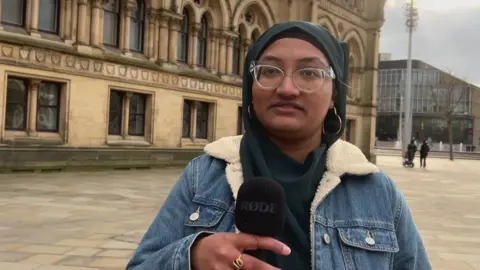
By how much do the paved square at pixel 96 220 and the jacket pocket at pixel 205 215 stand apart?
157 inches

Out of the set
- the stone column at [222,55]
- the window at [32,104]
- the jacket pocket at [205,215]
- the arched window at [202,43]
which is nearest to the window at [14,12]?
the window at [32,104]

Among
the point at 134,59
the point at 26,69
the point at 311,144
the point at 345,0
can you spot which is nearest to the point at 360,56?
the point at 345,0

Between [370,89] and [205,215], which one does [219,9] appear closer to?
[370,89]

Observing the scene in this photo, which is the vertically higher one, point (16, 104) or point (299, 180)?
point (16, 104)

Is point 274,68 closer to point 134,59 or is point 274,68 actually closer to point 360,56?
point 134,59

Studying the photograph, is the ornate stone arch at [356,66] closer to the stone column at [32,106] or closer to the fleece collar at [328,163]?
the stone column at [32,106]

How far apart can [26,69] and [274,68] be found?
14767 millimetres

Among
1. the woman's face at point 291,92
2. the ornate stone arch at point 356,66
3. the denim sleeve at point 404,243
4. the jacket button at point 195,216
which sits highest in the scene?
the ornate stone arch at point 356,66

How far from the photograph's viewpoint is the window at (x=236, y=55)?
24.8 meters

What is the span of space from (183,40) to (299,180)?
20598 mm

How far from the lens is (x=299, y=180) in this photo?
1.70 m

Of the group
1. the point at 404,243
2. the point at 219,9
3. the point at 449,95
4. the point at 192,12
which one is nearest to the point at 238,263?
the point at 404,243

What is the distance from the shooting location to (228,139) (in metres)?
1.91

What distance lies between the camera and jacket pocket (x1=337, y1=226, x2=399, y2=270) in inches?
65.9
